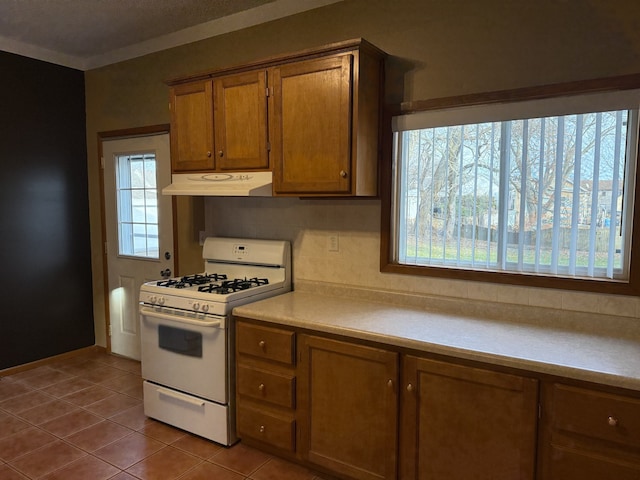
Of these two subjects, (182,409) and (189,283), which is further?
(189,283)

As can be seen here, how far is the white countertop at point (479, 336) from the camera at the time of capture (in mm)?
1686

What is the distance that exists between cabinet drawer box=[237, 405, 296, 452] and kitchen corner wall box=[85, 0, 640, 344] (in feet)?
2.94

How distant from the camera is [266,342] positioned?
2418mm

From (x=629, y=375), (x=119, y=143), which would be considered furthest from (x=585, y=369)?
(x=119, y=143)

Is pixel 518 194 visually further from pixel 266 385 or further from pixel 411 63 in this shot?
pixel 266 385

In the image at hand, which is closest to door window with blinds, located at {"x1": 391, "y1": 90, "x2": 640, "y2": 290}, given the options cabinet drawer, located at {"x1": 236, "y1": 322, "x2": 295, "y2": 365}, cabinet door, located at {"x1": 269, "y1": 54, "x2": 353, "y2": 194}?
cabinet door, located at {"x1": 269, "y1": 54, "x2": 353, "y2": 194}

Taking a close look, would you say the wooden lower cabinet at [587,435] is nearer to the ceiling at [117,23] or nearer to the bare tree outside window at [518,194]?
the bare tree outside window at [518,194]

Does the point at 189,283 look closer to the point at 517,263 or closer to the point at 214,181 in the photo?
the point at 214,181

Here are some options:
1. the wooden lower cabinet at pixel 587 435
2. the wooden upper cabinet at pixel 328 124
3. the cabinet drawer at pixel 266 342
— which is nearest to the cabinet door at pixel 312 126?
the wooden upper cabinet at pixel 328 124

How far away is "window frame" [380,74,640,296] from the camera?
80.4 inches

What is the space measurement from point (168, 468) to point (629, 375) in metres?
2.21

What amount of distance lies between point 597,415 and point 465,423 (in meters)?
0.49

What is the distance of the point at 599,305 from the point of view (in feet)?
6.97

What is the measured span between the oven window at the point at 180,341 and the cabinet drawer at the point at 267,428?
1.40ft
